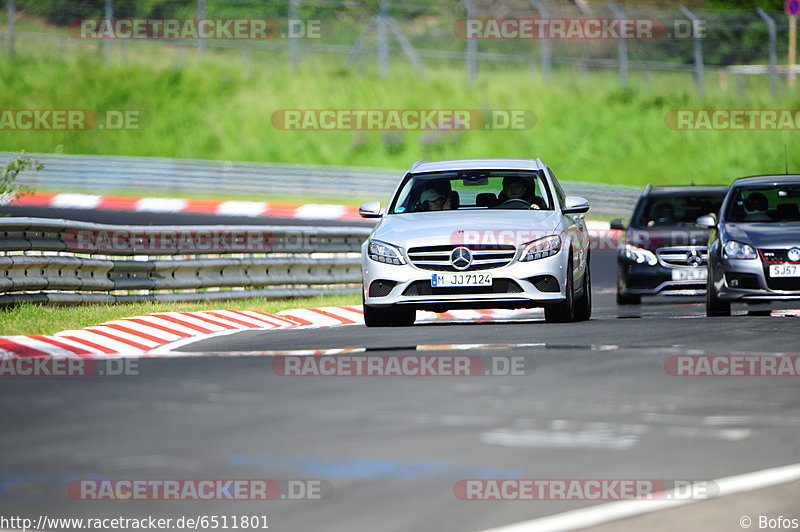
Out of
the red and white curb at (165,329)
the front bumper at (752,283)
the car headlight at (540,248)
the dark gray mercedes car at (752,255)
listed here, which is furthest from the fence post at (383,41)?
the car headlight at (540,248)

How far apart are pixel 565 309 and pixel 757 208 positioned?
3586 millimetres

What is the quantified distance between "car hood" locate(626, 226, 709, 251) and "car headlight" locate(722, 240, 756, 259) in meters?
3.26

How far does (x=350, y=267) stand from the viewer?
2105 cm

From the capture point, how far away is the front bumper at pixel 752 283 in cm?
1570

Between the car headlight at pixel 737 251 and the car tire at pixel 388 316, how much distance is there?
11.2 ft

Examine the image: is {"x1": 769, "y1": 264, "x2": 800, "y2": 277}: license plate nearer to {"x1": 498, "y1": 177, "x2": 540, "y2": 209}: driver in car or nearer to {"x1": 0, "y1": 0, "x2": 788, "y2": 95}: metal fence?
{"x1": 498, "y1": 177, "x2": 540, "y2": 209}: driver in car

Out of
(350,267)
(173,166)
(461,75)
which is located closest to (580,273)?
(350,267)

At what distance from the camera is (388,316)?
14.5 m

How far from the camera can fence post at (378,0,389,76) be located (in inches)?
1667

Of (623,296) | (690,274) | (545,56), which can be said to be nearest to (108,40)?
(545,56)

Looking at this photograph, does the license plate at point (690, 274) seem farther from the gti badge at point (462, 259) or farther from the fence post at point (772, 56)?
the fence post at point (772, 56)

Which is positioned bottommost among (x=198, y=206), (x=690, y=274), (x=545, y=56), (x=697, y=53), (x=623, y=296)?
(x=623, y=296)

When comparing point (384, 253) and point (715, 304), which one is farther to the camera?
point (715, 304)

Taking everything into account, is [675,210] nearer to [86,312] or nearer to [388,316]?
[388,316]
